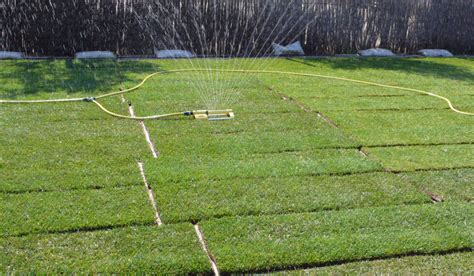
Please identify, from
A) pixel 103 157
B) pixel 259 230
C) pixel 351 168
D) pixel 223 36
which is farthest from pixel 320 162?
pixel 223 36

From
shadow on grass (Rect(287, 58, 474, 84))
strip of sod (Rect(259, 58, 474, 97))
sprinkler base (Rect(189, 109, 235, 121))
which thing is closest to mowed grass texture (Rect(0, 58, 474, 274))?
sprinkler base (Rect(189, 109, 235, 121))

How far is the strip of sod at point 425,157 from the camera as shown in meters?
4.95

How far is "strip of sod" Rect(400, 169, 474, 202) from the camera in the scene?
→ 14.4 ft

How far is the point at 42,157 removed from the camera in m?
4.73

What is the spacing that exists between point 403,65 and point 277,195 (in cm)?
697

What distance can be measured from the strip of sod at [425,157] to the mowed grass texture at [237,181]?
2cm

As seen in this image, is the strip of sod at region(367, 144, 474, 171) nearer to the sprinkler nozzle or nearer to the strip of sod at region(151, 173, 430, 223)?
the strip of sod at region(151, 173, 430, 223)

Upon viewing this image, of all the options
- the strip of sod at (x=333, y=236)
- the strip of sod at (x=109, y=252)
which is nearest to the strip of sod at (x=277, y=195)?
the strip of sod at (x=333, y=236)

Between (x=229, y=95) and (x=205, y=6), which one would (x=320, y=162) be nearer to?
(x=229, y=95)

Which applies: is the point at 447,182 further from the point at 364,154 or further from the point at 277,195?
the point at 277,195

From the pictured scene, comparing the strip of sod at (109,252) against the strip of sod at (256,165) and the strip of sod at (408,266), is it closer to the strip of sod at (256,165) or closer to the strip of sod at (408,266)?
the strip of sod at (408,266)

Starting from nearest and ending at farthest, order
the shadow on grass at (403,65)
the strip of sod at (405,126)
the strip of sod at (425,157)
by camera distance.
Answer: the strip of sod at (425,157) → the strip of sod at (405,126) → the shadow on grass at (403,65)

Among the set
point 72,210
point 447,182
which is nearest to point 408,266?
point 447,182

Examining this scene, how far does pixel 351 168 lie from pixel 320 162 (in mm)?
288
